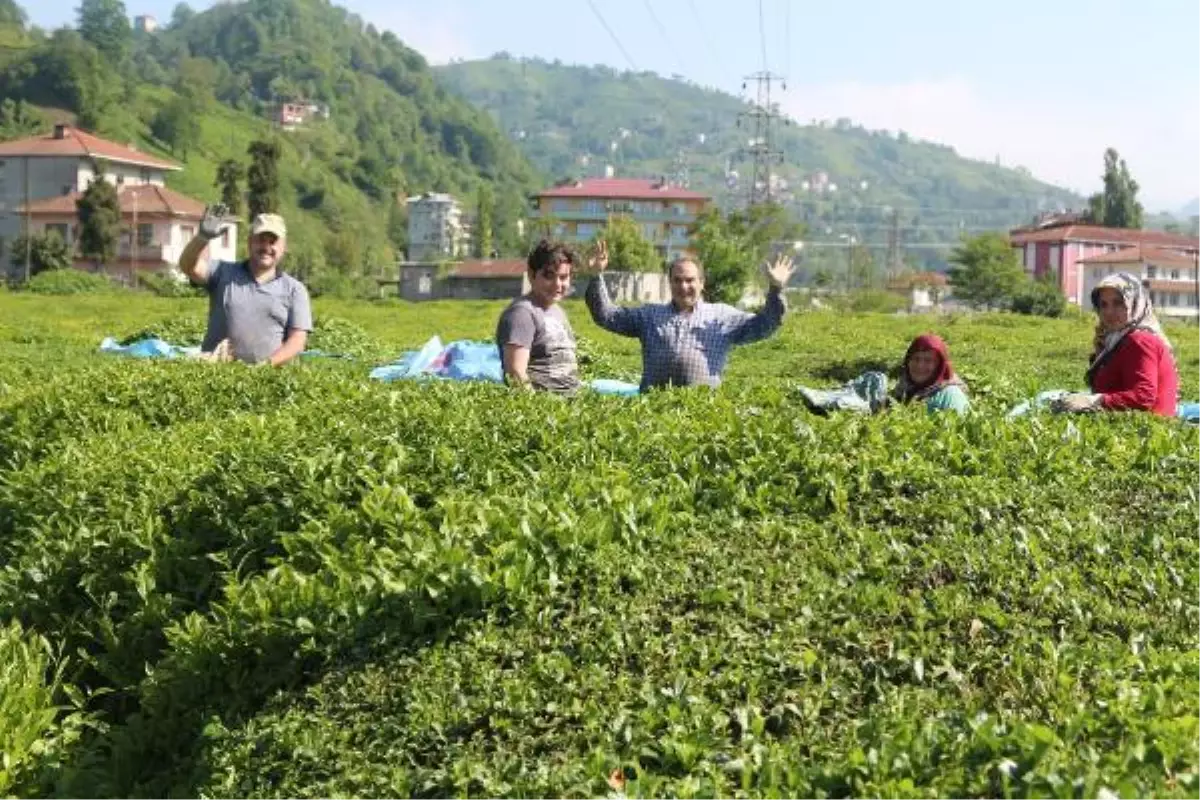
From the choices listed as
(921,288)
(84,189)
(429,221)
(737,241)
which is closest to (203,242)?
(737,241)

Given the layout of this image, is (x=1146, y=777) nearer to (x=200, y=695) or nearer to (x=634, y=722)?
(x=634, y=722)

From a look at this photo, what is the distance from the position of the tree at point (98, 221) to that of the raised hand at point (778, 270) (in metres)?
65.8

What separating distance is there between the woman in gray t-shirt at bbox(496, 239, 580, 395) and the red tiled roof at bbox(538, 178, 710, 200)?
106 metres

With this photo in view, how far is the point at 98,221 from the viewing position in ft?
226

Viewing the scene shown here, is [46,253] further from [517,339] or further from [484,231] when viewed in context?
[517,339]

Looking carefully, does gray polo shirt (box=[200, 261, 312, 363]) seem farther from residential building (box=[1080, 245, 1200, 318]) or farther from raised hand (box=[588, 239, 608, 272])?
residential building (box=[1080, 245, 1200, 318])

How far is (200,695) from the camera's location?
427cm

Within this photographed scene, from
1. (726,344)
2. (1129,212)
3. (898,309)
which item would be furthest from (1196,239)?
(726,344)

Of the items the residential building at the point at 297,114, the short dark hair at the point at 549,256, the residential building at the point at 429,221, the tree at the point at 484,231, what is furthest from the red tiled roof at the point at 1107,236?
the short dark hair at the point at 549,256

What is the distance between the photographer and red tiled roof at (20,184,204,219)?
252 ft

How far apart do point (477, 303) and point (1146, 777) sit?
42.7 m

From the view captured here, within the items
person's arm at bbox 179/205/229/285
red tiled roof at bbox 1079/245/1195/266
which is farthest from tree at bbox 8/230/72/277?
person's arm at bbox 179/205/229/285

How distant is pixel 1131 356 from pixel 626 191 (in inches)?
4279

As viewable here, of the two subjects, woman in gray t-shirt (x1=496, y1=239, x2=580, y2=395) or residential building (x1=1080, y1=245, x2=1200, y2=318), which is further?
residential building (x1=1080, y1=245, x2=1200, y2=318)
